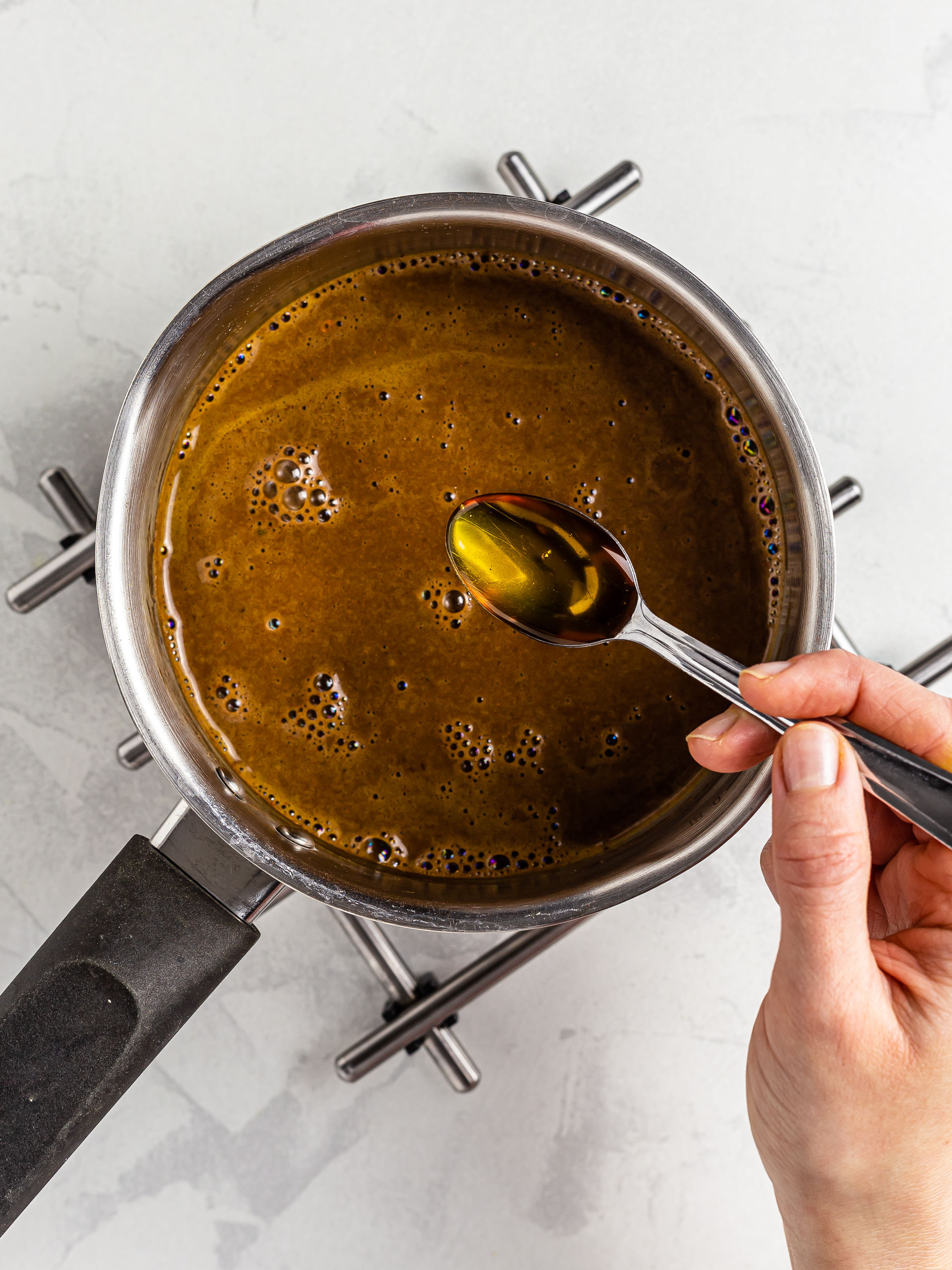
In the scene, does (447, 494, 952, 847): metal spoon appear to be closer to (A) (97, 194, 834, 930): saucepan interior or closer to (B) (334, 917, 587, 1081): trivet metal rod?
(A) (97, 194, 834, 930): saucepan interior

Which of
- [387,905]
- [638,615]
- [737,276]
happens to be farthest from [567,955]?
[737,276]

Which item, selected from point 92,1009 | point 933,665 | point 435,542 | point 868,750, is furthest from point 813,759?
point 92,1009

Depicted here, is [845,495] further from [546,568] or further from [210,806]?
[210,806]

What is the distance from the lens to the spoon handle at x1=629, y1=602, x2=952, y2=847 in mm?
585

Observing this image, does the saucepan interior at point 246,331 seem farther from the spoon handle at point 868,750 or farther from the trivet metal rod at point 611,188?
the trivet metal rod at point 611,188

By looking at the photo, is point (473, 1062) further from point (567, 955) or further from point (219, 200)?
point (219, 200)

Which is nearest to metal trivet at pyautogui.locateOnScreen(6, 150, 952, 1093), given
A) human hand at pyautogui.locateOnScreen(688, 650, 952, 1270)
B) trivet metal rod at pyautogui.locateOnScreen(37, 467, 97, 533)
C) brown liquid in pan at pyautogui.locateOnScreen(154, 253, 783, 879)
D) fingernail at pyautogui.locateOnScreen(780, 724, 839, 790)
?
trivet metal rod at pyautogui.locateOnScreen(37, 467, 97, 533)

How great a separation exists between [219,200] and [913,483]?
830mm

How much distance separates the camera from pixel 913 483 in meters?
1.06

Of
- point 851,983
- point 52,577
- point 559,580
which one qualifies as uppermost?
point 52,577

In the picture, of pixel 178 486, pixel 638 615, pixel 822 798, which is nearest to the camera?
pixel 822 798

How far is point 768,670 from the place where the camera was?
665 mm

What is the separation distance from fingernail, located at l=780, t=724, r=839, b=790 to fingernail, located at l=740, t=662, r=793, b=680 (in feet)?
0.15

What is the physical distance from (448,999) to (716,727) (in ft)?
1.52
